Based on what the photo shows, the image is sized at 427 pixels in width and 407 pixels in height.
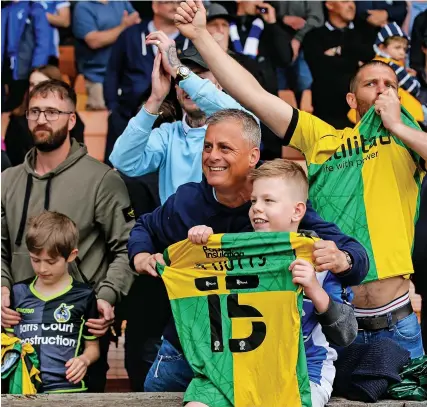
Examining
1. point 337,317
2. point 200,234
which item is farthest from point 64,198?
point 337,317

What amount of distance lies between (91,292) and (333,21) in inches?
139

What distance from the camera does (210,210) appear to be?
4.44 m

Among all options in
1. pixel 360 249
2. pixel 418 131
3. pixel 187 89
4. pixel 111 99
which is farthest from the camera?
pixel 111 99

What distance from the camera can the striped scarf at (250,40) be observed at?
7.48m

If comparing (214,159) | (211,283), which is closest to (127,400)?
(211,283)

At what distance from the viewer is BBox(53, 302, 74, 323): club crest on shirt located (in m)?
5.10

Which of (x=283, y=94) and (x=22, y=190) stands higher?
(x=283, y=94)

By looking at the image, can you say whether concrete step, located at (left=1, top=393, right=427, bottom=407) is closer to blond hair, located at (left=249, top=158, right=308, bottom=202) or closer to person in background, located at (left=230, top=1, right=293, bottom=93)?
blond hair, located at (left=249, top=158, right=308, bottom=202)

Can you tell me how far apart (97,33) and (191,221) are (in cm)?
384

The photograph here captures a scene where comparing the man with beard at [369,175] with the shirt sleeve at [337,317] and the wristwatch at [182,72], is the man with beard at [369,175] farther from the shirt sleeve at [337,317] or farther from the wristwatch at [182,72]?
the shirt sleeve at [337,317]

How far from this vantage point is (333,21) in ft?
25.6

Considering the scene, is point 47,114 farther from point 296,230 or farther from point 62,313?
point 296,230

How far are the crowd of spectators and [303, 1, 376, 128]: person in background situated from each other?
12 mm

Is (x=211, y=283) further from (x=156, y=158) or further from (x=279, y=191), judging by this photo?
(x=156, y=158)
